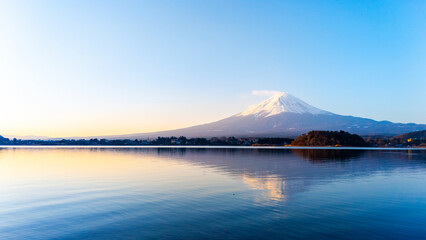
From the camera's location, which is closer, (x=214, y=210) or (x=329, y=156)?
(x=214, y=210)

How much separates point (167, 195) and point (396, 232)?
1286cm

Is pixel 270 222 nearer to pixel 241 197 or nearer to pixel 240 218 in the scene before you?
pixel 240 218

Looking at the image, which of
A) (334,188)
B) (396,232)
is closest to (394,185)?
(334,188)

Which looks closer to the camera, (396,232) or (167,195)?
(396,232)

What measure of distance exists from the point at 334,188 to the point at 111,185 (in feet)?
56.7

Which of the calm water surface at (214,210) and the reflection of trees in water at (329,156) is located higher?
the calm water surface at (214,210)

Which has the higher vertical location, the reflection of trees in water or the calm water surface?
the calm water surface

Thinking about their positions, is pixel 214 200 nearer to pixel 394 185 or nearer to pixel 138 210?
pixel 138 210

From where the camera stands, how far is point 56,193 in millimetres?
20875

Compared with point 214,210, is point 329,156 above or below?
below

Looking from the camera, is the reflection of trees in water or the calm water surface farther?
the reflection of trees in water

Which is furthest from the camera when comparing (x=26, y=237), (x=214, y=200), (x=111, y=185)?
(x=111, y=185)

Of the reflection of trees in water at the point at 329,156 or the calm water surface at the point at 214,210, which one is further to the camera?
the reflection of trees in water at the point at 329,156

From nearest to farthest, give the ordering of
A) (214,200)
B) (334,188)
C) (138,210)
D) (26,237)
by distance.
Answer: (26,237) < (138,210) < (214,200) < (334,188)
